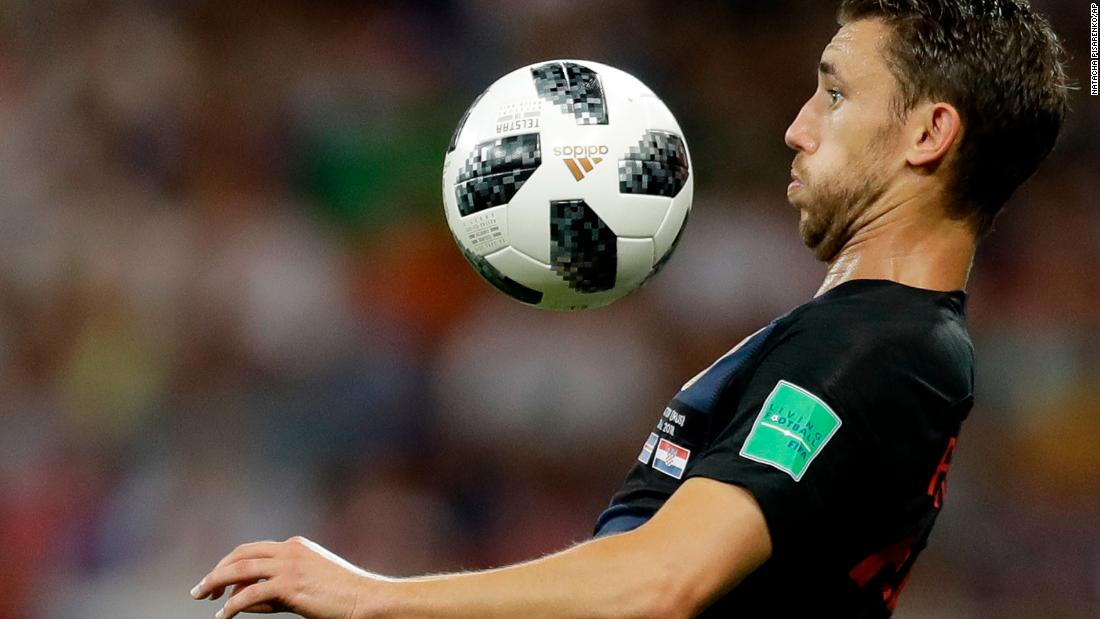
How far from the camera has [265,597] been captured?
8.01 ft

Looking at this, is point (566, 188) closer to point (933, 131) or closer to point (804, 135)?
point (804, 135)

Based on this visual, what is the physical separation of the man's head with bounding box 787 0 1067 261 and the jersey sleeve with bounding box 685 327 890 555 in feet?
1.92

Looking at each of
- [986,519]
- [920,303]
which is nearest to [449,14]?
[986,519]

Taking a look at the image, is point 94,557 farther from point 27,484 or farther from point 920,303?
point 920,303

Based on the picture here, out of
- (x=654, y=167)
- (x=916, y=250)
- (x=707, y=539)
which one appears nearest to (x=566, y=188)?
(x=654, y=167)

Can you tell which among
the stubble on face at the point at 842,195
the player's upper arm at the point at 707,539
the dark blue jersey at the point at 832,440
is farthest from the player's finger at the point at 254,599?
the stubble on face at the point at 842,195

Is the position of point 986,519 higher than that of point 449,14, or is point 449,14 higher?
point 449,14

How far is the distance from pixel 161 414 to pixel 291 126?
1939mm

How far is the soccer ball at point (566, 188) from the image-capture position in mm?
3258

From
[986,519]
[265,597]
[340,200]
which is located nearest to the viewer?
[265,597]

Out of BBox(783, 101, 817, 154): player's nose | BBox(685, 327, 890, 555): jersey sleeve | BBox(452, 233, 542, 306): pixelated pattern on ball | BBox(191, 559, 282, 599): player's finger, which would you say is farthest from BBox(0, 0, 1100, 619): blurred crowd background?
BBox(191, 559, 282, 599): player's finger

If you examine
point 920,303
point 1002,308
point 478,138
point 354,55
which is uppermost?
point 354,55

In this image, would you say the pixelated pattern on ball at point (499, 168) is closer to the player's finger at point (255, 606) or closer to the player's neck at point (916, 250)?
the player's neck at point (916, 250)

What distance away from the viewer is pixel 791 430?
2.58m
